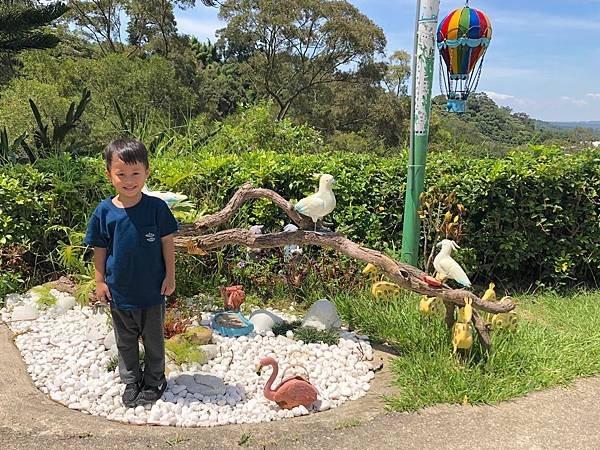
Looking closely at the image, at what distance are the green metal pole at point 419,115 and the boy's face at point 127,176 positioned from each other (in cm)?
253

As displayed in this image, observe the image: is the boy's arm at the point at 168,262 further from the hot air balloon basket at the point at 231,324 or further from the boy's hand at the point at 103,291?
the hot air balloon basket at the point at 231,324

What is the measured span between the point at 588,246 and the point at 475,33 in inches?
101

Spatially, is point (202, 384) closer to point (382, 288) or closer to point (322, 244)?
point (322, 244)

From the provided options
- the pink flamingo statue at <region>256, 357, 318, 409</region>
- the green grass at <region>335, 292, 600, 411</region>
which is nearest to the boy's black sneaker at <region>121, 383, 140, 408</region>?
the pink flamingo statue at <region>256, 357, 318, 409</region>

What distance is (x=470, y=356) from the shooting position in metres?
3.43

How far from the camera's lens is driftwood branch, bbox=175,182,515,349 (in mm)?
3453

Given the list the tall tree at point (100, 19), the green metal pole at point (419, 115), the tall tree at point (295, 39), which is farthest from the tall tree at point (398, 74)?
the green metal pole at point (419, 115)

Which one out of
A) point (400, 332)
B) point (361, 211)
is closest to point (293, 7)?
point (361, 211)

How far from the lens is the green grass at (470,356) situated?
3.16 metres

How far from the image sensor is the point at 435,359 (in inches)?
135

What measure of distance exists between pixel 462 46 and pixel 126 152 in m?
2.91

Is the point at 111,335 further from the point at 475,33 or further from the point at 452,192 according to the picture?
the point at 475,33

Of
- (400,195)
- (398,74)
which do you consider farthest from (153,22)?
(400,195)

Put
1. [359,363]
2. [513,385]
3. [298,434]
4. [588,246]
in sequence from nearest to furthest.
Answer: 1. [298,434]
2. [513,385]
3. [359,363]
4. [588,246]
